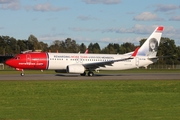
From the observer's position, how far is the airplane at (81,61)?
47.2 meters

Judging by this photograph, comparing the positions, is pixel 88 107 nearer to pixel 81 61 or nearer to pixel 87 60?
pixel 81 61

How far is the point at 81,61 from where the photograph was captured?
4956 cm

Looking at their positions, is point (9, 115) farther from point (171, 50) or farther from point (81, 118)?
point (171, 50)

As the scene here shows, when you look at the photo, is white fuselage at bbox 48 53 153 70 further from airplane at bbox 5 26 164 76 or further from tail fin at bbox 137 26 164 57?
tail fin at bbox 137 26 164 57

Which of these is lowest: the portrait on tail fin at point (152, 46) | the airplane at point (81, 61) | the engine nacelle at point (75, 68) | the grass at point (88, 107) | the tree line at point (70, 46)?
the grass at point (88, 107)

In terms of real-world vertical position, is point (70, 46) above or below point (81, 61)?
above

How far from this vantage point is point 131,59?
5262 cm

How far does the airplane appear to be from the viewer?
47.2m

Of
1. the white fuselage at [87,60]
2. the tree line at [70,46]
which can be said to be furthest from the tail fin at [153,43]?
the tree line at [70,46]

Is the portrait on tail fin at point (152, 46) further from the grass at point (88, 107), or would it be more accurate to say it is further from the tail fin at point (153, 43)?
the grass at point (88, 107)

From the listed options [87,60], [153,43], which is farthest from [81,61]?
[153,43]

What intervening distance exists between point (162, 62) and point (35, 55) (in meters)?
71.5

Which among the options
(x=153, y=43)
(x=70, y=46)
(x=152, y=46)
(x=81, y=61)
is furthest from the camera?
(x=70, y=46)

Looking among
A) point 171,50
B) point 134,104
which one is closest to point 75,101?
point 134,104
